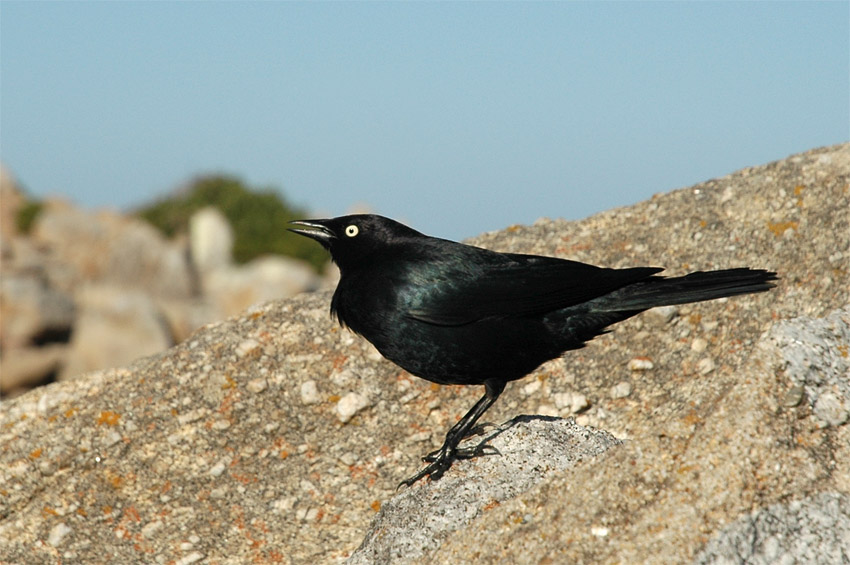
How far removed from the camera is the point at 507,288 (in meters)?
5.49

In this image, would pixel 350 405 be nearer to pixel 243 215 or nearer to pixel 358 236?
pixel 358 236

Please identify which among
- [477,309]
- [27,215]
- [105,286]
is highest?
[477,309]

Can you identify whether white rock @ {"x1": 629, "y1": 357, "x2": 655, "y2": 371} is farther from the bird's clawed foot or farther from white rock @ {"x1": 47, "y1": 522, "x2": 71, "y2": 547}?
white rock @ {"x1": 47, "y1": 522, "x2": 71, "y2": 547}

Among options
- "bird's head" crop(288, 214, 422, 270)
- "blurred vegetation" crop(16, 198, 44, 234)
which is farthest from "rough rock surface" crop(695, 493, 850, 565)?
"blurred vegetation" crop(16, 198, 44, 234)

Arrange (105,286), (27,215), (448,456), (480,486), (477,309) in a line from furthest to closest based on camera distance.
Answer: (27,215) → (105,286) → (477,309) → (448,456) → (480,486)

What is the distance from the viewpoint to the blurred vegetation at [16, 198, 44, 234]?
96.5 ft

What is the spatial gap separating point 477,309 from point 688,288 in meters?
1.24

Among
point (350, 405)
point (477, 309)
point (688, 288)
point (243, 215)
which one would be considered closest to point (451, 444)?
point (477, 309)

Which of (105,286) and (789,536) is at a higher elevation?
(789,536)

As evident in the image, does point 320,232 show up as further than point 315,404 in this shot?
No

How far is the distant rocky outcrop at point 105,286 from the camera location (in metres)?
21.0

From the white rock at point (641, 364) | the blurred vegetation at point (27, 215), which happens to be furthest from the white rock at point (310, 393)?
the blurred vegetation at point (27, 215)

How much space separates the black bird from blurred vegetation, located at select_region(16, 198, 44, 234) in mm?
26913

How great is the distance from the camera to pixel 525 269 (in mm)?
5605
